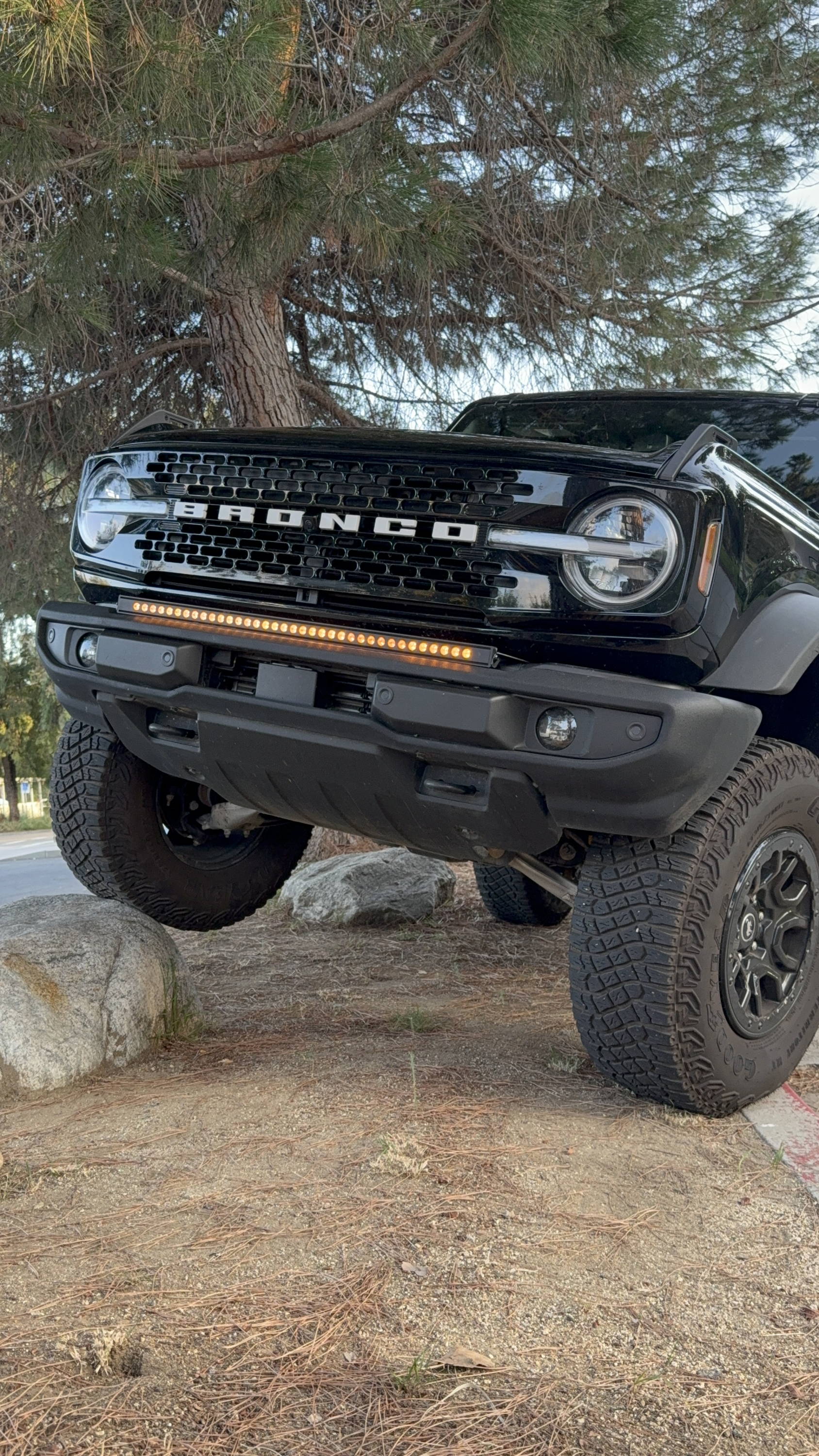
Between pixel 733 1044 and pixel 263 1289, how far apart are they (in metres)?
1.42

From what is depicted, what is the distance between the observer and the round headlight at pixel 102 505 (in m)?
3.61

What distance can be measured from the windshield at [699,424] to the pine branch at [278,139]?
1215 millimetres

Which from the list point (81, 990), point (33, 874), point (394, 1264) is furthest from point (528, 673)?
point (33, 874)

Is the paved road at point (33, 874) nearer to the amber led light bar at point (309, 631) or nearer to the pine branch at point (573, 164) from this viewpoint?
the amber led light bar at point (309, 631)

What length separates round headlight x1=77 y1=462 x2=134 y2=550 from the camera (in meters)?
3.61

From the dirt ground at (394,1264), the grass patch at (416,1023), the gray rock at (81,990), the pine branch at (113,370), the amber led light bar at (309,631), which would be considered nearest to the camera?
the dirt ground at (394,1264)

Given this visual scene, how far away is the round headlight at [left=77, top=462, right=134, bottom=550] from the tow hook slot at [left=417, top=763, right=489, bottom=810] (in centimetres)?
115

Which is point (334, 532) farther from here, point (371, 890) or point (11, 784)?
point (11, 784)

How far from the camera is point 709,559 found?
2.93m

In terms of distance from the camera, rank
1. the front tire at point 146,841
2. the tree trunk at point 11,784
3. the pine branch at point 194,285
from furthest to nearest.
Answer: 1. the tree trunk at point 11,784
2. the pine branch at point 194,285
3. the front tire at point 146,841

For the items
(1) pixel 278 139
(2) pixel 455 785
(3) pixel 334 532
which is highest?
(1) pixel 278 139

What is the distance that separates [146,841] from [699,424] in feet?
7.20

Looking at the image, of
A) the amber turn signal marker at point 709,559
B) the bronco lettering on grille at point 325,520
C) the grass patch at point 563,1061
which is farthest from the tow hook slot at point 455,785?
the grass patch at point 563,1061

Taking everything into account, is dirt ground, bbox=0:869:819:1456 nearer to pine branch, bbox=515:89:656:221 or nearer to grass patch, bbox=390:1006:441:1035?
grass patch, bbox=390:1006:441:1035
